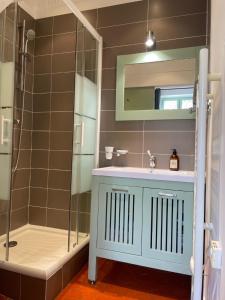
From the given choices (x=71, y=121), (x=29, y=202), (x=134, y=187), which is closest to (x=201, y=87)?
(x=134, y=187)

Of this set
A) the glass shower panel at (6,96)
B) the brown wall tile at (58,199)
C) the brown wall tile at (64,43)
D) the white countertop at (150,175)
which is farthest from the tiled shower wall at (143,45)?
the glass shower panel at (6,96)

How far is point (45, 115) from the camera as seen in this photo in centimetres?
255

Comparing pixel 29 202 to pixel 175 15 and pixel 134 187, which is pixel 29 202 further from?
pixel 175 15

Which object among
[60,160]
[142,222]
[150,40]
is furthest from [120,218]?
[150,40]

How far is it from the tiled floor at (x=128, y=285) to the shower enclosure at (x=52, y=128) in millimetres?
249

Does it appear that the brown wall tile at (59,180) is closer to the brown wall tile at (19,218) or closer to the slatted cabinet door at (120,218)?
the brown wall tile at (19,218)

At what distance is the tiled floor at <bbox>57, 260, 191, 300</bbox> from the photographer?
171 cm

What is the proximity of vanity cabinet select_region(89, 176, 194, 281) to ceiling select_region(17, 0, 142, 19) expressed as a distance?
70.9 inches

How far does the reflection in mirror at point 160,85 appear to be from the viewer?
6.88 feet

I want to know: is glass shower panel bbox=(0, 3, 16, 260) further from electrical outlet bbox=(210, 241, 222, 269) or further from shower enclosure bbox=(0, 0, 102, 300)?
electrical outlet bbox=(210, 241, 222, 269)

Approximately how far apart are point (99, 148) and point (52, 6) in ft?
5.34

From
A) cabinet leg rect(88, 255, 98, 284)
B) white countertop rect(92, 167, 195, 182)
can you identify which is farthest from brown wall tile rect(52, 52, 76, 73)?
cabinet leg rect(88, 255, 98, 284)

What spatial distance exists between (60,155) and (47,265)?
1158 mm

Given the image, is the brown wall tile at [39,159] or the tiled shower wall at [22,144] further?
the brown wall tile at [39,159]
